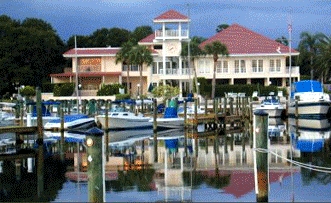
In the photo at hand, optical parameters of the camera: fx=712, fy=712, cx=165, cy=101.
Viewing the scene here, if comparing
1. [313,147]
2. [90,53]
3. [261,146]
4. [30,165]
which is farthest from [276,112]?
[261,146]

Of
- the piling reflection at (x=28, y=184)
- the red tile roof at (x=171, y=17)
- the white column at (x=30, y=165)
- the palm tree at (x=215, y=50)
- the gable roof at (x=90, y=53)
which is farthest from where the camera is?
the gable roof at (x=90, y=53)

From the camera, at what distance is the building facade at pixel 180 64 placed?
89.2 meters

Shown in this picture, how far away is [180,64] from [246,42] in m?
11.2

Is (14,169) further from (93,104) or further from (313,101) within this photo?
(313,101)

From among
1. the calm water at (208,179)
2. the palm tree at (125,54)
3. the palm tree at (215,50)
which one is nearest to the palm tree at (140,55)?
the palm tree at (125,54)

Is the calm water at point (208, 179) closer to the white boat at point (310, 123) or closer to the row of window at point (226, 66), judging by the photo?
the white boat at point (310, 123)

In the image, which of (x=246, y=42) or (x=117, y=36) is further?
(x=117, y=36)

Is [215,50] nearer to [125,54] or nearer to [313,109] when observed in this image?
[125,54]

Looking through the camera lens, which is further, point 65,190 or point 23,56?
point 23,56

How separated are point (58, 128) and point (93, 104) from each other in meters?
13.0

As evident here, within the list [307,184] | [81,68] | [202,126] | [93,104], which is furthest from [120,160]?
[81,68]

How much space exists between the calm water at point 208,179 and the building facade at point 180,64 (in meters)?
49.5

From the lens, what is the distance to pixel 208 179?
25.7 metres

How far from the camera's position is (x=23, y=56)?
94.6 meters
